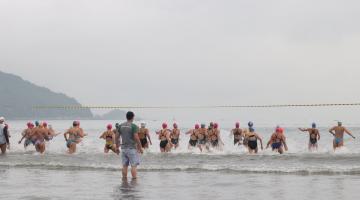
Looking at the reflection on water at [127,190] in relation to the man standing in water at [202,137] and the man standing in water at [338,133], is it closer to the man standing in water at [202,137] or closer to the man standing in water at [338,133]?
the man standing in water at [202,137]

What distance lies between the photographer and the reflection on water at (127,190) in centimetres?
1216

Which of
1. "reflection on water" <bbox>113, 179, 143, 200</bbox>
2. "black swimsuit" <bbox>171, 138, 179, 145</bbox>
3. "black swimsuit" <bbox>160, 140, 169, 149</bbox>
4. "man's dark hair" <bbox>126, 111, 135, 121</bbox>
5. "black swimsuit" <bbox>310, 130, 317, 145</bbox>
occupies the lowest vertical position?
"reflection on water" <bbox>113, 179, 143, 200</bbox>

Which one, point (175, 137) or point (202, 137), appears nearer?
point (202, 137)

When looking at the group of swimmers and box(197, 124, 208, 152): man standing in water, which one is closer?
the group of swimmers

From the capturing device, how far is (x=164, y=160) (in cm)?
2347

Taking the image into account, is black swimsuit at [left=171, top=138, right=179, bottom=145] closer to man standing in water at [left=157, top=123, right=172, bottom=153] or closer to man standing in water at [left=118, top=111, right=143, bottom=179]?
man standing in water at [left=157, top=123, right=172, bottom=153]

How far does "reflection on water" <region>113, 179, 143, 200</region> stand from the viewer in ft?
39.9

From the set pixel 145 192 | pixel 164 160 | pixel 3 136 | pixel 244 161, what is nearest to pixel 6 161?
pixel 3 136

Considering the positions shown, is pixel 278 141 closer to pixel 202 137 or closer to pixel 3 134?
pixel 202 137

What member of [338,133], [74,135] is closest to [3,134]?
[74,135]

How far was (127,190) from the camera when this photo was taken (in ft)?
43.2

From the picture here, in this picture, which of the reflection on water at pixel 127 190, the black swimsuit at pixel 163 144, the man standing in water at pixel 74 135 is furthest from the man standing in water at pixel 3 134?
the reflection on water at pixel 127 190

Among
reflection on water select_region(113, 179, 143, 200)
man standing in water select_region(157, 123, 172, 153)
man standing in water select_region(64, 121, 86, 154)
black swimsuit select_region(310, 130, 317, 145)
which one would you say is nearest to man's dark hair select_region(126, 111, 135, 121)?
reflection on water select_region(113, 179, 143, 200)

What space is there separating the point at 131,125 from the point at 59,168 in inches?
219
